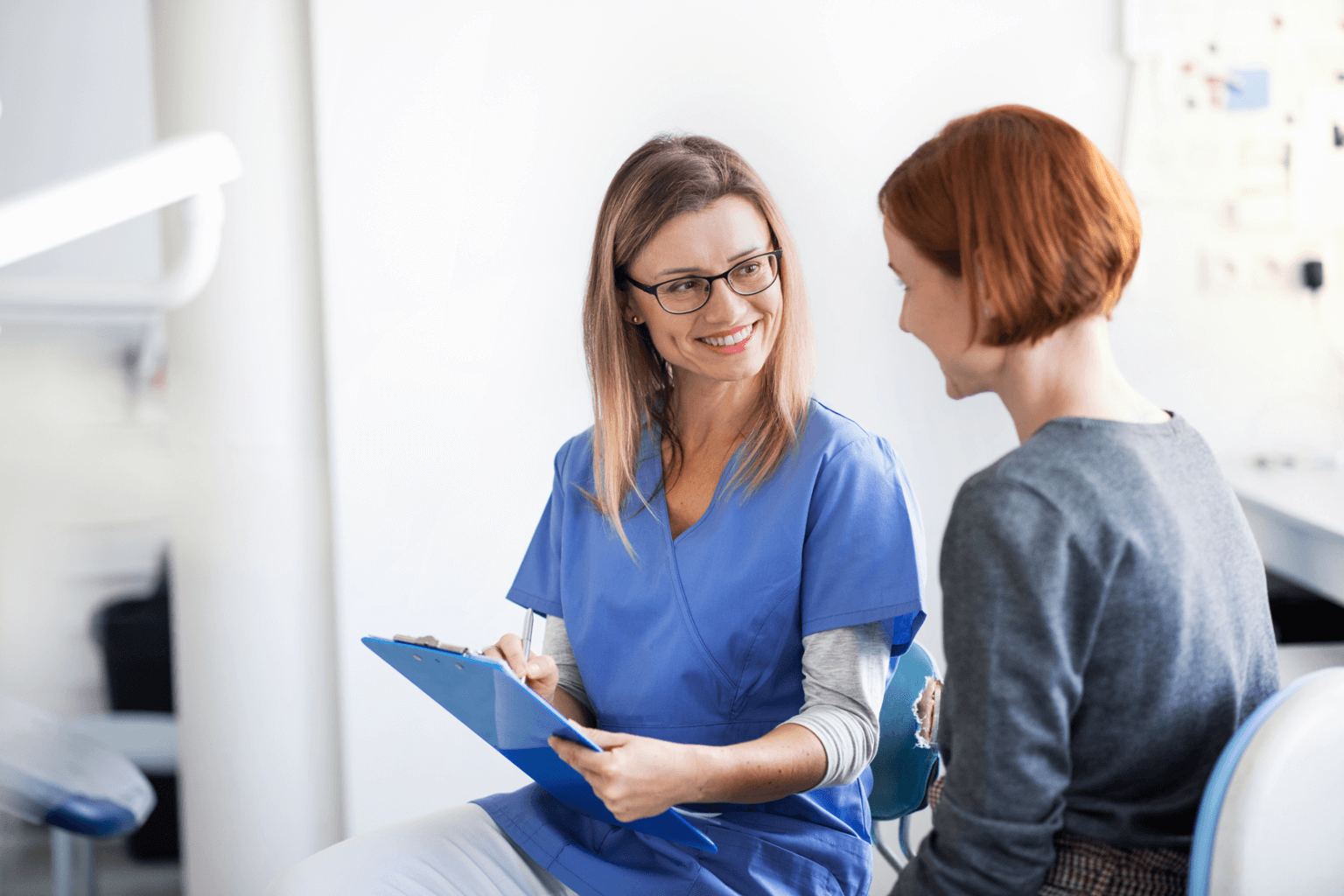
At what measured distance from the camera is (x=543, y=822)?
1.07m

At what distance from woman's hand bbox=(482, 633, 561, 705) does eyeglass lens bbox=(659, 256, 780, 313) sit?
1.31ft

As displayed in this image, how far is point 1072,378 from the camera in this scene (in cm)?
73

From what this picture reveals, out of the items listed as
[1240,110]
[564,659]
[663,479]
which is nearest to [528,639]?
[564,659]

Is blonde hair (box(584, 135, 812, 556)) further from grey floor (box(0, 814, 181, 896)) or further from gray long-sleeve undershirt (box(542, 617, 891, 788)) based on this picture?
grey floor (box(0, 814, 181, 896))

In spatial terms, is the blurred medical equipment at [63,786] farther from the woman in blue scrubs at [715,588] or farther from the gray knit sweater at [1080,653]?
the gray knit sweater at [1080,653]

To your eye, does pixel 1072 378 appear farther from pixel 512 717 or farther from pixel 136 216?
pixel 136 216

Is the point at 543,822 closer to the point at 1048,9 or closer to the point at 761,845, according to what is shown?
the point at 761,845

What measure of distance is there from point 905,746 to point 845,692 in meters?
0.26

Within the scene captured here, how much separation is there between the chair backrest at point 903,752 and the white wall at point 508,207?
0.73 meters

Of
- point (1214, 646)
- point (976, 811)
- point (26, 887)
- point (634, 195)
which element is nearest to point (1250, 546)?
point (1214, 646)

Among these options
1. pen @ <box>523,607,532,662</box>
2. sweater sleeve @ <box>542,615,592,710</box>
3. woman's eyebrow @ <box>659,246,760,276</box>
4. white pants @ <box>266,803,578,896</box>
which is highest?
woman's eyebrow @ <box>659,246,760,276</box>

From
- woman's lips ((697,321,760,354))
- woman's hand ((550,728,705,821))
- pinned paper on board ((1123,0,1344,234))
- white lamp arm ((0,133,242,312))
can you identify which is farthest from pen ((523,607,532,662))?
pinned paper on board ((1123,0,1344,234))

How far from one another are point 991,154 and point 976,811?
1.45 ft

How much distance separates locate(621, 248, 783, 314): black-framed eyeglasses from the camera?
Result: 1.09 m
